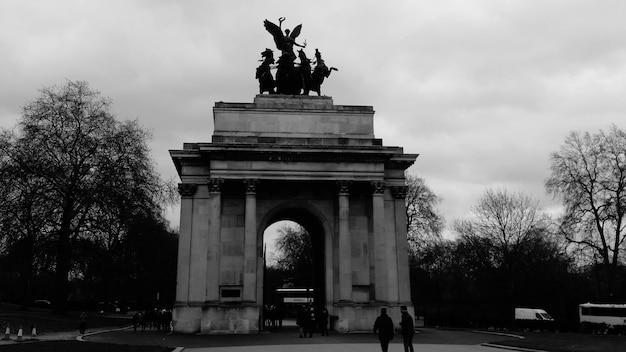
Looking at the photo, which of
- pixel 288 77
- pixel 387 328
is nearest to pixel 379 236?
pixel 288 77

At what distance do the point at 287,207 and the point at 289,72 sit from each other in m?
9.61

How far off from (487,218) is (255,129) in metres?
29.7

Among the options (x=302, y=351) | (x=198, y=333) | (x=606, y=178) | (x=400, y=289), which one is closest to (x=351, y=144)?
(x=400, y=289)

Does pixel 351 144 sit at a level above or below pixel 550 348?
above

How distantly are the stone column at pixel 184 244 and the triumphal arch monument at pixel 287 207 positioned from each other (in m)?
0.06

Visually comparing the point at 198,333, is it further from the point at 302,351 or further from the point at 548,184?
the point at 548,184

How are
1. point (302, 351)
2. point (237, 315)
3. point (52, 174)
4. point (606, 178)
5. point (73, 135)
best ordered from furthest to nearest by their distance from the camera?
point (606, 178) < point (73, 135) < point (52, 174) < point (237, 315) < point (302, 351)

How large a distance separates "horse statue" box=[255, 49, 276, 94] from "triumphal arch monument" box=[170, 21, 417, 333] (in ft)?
5.41

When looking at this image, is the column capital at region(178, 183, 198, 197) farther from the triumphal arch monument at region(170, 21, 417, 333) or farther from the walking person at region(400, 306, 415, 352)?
the walking person at region(400, 306, 415, 352)

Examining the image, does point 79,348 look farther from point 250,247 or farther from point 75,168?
point 75,168

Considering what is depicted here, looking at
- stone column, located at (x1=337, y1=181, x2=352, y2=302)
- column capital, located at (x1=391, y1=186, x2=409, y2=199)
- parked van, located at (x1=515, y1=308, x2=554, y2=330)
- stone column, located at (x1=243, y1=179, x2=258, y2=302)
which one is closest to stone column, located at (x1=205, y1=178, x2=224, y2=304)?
stone column, located at (x1=243, y1=179, x2=258, y2=302)

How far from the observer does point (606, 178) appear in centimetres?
4609

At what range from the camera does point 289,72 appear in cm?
3806

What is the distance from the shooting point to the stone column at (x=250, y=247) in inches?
1236
